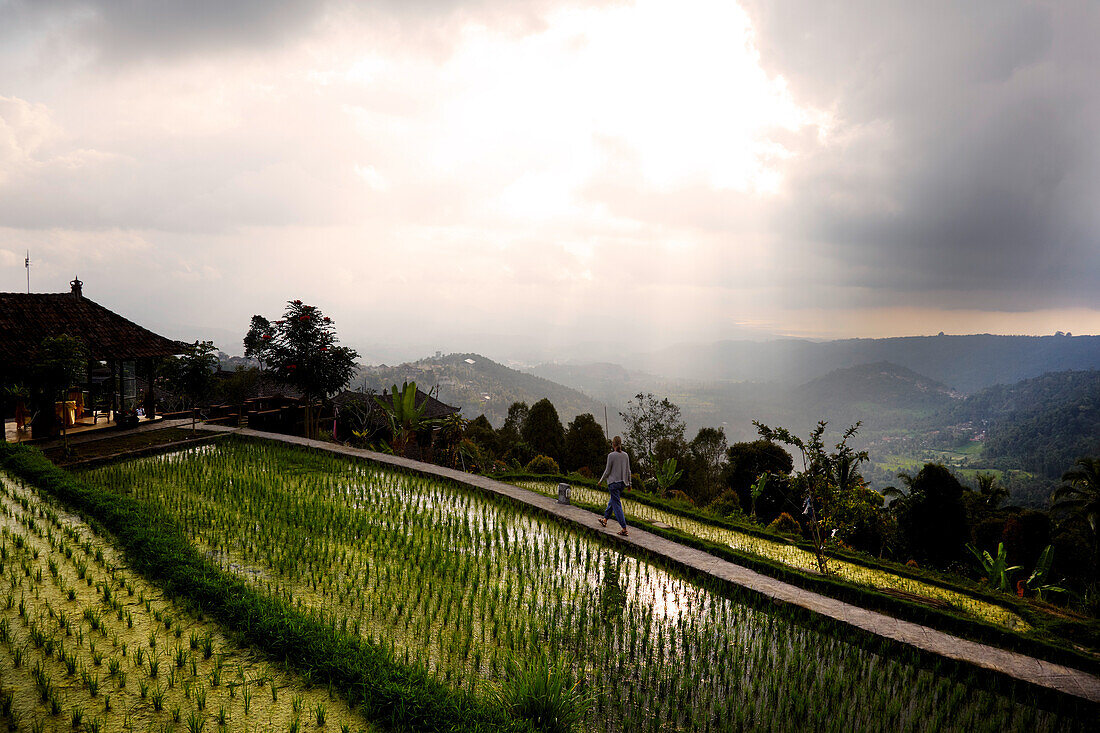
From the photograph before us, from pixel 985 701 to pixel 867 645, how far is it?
1.21 m

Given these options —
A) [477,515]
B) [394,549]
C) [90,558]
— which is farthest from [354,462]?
[90,558]

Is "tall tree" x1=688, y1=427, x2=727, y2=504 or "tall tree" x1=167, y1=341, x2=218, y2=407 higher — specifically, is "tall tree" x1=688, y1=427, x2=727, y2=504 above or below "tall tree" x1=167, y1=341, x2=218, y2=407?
below

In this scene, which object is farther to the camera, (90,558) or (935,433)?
(935,433)

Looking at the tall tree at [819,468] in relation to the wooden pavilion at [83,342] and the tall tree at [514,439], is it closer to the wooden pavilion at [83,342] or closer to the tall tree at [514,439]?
the tall tree at [514,439]

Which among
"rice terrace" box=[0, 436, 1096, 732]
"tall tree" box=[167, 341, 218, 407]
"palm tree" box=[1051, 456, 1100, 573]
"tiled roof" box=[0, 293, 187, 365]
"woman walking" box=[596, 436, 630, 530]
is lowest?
"palm tree" box=[1051, 456, 1100, 573]

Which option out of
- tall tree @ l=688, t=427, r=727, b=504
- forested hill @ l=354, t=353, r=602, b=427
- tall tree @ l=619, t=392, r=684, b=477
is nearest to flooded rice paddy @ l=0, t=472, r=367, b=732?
tall tree @ l=688, t=427, r=727, b=504

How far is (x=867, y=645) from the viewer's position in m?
6.77

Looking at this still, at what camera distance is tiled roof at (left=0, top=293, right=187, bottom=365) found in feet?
46.5

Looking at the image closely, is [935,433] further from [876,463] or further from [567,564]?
[567,564]

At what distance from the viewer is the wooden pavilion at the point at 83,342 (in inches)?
548

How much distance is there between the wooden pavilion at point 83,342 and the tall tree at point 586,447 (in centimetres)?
1958

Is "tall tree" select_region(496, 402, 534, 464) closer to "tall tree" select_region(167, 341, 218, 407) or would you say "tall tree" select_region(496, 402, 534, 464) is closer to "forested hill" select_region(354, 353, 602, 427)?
"tall tree" select_region(167, 341, 218, 407)

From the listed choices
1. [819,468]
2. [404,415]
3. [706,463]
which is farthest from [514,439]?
[819,468]

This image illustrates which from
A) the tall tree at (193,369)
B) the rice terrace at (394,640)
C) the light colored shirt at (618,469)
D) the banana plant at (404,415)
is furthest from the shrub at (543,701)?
the tall tree at (193,369)
